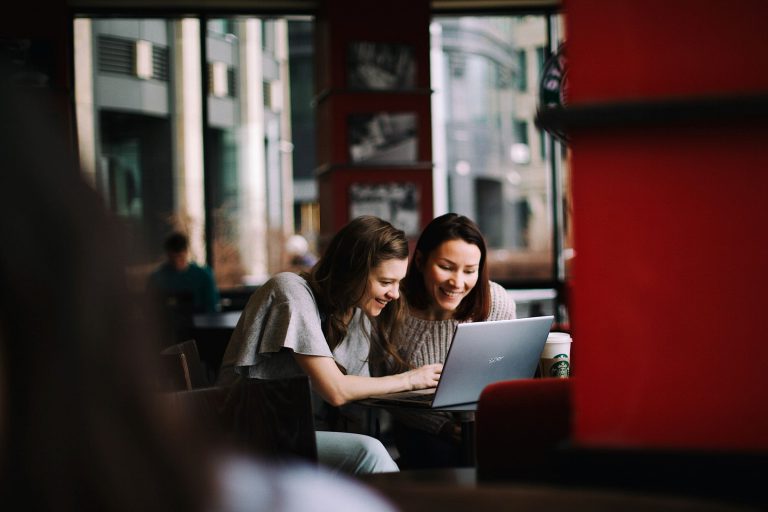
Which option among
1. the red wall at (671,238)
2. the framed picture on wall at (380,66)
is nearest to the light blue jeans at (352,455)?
the red wall at (671,238)

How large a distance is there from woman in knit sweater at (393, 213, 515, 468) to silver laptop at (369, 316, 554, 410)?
48 centimetres

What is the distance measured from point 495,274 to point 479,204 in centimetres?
83

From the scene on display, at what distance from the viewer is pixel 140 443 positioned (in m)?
0.81

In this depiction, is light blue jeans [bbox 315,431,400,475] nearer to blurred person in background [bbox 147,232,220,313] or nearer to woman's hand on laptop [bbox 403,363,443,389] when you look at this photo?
woman's hand on laptop [bbox 403,363,443,389]

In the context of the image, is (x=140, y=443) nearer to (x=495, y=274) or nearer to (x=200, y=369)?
(x=200, y=369)

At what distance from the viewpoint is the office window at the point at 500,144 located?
27.7 ft

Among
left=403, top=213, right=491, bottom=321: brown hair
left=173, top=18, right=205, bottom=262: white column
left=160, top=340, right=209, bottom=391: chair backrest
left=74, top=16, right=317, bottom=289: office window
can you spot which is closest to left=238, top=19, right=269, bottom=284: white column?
left=74, top=16, right=317, bottom=289: office window

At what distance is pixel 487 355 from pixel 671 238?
165 centimetres

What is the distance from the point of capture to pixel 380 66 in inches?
299

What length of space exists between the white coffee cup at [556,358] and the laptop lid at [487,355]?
0.02 meters

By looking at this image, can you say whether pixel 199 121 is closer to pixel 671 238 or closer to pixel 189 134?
pixel 189 134

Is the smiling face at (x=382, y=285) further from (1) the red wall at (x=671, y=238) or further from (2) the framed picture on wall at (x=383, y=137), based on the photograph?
(2) the framed picture on wall at (x=383, y=137)

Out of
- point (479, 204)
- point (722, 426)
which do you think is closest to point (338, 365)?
point (722, 426)

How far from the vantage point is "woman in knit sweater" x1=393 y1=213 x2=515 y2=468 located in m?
3.59
